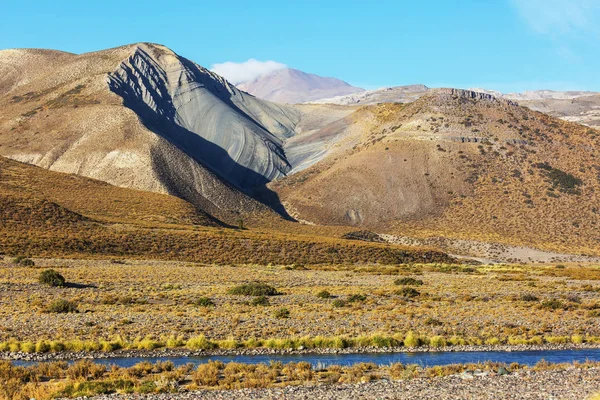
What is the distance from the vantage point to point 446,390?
20.3 metres

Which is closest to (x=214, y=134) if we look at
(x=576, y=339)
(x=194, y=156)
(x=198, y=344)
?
(x=194, y=156)

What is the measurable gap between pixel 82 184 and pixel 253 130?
234 ft

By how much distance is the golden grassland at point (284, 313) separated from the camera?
3058 cm

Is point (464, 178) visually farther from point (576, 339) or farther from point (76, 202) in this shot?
point (576, 339)

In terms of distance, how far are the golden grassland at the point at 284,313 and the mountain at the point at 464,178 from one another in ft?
230

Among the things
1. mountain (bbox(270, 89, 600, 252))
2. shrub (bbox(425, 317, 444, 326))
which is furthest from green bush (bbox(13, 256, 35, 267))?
mountain (bbox(270, 89, 600, 252))

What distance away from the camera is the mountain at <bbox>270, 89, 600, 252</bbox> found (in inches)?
5143

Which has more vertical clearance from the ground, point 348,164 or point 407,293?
point 348,164

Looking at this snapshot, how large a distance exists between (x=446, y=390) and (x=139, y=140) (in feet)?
471

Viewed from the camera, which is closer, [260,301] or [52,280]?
[260,301]

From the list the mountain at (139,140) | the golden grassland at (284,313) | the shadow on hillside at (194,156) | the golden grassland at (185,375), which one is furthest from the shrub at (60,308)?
the shadow on hillside at (194,156)

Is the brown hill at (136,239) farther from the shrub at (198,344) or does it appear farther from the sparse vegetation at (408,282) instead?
the shrub at (198,344)

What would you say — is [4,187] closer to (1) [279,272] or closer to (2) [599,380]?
(1) [279,272]

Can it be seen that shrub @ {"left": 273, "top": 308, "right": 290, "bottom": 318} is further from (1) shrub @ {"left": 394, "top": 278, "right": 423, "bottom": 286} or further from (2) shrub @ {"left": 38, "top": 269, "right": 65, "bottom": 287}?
(1) shrub @ {"left": 394, "top": 278, "right": 423, "bottom": 286}
